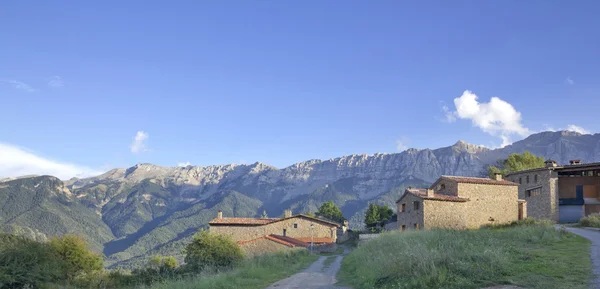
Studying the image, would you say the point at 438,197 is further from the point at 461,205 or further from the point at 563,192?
the point at 563,192

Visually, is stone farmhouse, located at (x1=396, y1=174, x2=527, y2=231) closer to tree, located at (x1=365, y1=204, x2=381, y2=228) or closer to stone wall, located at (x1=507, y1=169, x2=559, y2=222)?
stone wall, located at (x1=507, y1=169, x2=559, y2=222)

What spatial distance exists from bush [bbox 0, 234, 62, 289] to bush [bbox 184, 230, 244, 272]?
10.3 metres

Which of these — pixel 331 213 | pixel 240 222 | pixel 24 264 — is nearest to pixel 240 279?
pixel 24 264

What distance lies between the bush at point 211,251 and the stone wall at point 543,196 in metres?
36.3

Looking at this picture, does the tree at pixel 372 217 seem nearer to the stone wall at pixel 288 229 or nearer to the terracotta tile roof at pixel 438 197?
the stone wall at pixel 288 229

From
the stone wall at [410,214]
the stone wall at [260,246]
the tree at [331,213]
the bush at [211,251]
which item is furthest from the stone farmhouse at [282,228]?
the tree at [331,213]

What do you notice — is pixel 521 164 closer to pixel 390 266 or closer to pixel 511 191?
pixel 511 191

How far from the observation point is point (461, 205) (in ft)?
143

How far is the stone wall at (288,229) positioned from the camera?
218 feet

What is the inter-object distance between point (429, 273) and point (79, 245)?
3609 cm

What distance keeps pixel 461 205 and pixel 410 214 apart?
501 centimetres

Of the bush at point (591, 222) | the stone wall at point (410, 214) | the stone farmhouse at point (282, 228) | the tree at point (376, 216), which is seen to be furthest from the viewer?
the tree at point (376, 216)

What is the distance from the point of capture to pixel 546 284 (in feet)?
39.9

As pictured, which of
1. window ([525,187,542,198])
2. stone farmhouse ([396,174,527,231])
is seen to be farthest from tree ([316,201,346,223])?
stone farmhouse ([396,174,527,231])
